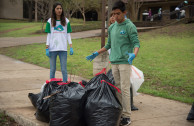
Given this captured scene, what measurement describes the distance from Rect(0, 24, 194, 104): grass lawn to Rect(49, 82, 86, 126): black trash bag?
2.83m

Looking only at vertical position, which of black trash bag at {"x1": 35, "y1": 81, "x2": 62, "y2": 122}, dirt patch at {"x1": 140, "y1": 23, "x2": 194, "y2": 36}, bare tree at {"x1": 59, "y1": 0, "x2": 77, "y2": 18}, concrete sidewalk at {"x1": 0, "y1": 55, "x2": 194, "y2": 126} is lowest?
concrete sidewalk at {"x1": 0, "y1": 55, "x2": 194, "y2": 126}

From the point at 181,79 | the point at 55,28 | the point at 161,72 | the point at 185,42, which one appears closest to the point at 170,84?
the point at 181,79

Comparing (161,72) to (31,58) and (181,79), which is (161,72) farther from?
(31,58)

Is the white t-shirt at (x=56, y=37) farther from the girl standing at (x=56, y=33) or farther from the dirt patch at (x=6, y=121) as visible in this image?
the dirt patch at (x=6, y=121)

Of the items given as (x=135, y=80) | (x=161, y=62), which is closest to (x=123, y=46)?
(x=135, y=80)

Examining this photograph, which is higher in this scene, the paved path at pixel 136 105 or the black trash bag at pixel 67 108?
the black trash bag at pixel 67 108

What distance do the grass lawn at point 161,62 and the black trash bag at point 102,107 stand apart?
2589 millimetres

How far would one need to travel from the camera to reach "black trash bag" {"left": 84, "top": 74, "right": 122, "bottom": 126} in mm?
3633

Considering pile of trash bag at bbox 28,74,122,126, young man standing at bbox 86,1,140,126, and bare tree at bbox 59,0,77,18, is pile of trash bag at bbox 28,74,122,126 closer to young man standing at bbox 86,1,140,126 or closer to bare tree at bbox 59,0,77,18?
young man standing at bbox 86,1,140,126

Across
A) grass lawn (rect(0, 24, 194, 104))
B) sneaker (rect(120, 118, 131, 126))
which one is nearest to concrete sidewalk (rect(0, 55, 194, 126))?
sneaker (rect(120, 118, 131, 126))

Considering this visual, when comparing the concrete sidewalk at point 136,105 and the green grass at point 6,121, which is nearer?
the concrete sidewalk at point 136,105

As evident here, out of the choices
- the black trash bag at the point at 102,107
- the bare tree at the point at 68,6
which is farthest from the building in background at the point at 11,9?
the black trash bag at the point at 102,107

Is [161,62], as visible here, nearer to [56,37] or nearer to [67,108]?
[56,37]

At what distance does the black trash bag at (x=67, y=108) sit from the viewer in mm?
3730
